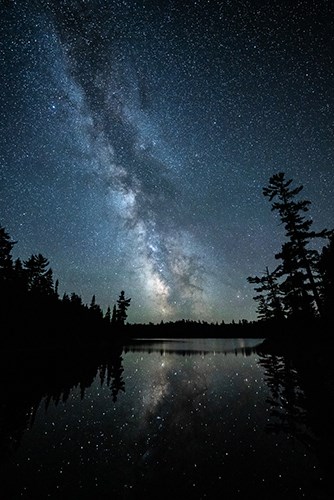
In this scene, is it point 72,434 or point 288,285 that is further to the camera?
point 288,285

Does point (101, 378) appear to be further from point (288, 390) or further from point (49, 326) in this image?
point (49, 326)

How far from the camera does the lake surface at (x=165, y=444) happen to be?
250 inches

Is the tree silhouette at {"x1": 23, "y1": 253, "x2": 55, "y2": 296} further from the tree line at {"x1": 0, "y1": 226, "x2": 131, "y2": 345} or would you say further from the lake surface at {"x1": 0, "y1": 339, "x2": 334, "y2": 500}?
the lake surface at {"x1": 0, "y1": 339, "x2": 334, "y2": 500}

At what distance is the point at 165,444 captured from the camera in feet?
29.6

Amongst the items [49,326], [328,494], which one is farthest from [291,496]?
[49,326]

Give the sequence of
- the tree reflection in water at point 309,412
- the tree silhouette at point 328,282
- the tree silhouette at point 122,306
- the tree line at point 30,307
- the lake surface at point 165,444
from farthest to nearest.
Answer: the tree silhouette at point 122,306 < the tree line at point 30,307 < the tree silhouette at point 328,282 < the tree reflection in water at point 309,412 < the lake surface at point 165,444

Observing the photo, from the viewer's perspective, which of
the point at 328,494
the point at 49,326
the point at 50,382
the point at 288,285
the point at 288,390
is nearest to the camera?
the point at 328,494

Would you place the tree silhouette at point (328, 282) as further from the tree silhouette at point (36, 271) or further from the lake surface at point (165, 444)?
the tree silhouette at point (36, 271)

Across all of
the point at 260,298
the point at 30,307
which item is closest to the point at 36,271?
the point at 30,307

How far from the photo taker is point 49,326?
54438mm

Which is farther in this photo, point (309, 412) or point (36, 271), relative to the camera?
point (36, 271)

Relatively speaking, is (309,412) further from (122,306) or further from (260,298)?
(122,306)

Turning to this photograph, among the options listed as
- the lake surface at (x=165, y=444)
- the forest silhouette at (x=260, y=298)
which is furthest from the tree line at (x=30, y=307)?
the lake surface at (x=165, y=444)

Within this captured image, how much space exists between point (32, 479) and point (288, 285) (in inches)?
931
